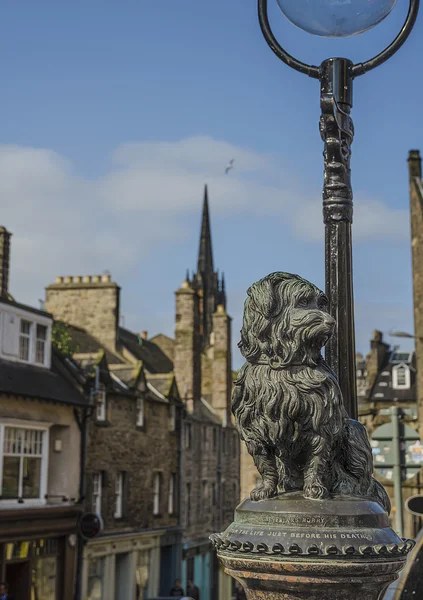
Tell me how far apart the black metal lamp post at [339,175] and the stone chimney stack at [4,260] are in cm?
2329

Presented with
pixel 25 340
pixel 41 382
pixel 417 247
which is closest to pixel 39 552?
pixel 41 382

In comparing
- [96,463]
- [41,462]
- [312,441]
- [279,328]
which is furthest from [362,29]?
[96,463]

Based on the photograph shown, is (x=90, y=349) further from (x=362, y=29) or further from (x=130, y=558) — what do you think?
(x=362, y=29)

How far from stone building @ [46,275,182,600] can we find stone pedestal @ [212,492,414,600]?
22771 mm

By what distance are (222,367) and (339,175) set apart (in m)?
37.4

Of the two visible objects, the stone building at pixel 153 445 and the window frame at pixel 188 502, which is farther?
the window frame at pixel 188 502

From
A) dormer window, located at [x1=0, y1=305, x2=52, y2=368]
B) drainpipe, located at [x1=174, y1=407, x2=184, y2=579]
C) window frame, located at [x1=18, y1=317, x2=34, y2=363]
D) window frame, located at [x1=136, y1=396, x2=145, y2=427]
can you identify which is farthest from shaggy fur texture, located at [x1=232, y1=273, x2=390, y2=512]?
drainpipe, located at [x1=174, y1=407, x2=184, y2=579]

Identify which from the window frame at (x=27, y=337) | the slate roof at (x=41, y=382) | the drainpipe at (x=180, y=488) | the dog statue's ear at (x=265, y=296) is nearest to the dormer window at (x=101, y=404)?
the slate roof at (x=41, y=382)

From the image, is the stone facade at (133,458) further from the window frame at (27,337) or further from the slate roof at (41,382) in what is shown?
the window frame at (27,337)

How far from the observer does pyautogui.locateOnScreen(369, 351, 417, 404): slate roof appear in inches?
1939

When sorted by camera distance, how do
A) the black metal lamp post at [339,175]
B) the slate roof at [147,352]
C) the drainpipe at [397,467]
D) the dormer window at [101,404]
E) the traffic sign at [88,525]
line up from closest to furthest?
the black metal lamp post at [339,175], the drainpipe at [397,467], the traffic sign at [88,525], the dormer window at [101,404], the slate roof at [147,352]

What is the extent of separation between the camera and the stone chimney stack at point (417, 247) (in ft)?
111

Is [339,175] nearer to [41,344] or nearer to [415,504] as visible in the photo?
[415,504]

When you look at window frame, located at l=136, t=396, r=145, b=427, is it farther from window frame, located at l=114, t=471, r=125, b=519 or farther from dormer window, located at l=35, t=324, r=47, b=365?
dormer window, located at l=35, t=324, r=47, b=365
